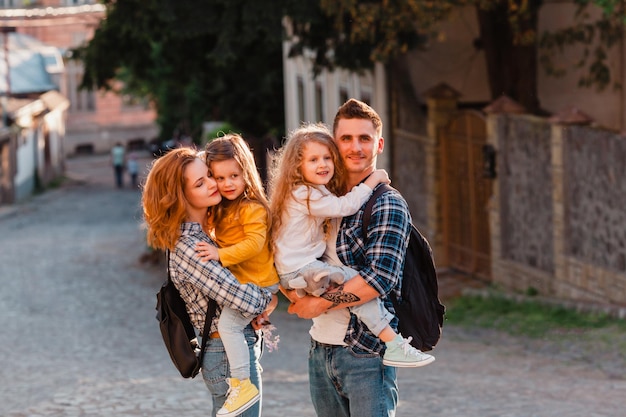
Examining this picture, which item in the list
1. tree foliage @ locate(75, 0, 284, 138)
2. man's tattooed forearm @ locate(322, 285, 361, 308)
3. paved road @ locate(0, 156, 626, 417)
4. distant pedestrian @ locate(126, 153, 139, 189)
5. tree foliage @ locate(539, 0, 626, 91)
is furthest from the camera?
distant pedestrian @ locate(126, 153, 139, 189)

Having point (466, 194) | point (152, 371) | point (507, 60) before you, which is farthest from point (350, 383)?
point (507, 60)

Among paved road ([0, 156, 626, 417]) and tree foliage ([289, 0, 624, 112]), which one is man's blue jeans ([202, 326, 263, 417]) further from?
tree foliage ([289, 0, 624, 112])

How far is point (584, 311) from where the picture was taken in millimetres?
12992

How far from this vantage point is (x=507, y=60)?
18.0 metres

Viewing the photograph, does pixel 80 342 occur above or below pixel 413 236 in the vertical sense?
below

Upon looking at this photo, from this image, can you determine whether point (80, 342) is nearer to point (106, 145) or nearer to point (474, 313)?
point (474, 313)

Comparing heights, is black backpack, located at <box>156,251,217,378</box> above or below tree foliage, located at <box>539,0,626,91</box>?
below

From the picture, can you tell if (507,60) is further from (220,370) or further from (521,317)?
(220,370)

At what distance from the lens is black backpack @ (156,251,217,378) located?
520cm

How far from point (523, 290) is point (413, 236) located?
10.3 metres

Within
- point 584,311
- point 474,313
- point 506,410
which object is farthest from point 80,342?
point 506,410

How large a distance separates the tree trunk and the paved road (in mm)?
4485

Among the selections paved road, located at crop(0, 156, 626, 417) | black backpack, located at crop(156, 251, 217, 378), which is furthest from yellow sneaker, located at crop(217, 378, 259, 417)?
paved road, located at crop(0, 156, 626, 417)

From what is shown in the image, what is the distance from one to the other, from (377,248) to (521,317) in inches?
354
